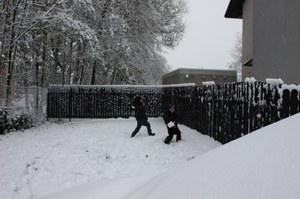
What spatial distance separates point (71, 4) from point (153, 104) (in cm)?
681

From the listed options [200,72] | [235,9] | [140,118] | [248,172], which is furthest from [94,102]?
[248,172]

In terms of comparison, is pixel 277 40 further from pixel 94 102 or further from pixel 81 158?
pixel 94 102

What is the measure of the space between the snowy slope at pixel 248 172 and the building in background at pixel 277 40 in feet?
31.4

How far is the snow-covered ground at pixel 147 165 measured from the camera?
5.62 feet

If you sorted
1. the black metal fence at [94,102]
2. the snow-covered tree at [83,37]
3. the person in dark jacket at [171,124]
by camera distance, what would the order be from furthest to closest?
the black metal fence at [94,102]
the snow-covered tree at [83,37]
the person in dark jacket at [171,124]

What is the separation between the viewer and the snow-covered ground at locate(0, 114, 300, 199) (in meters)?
1.71

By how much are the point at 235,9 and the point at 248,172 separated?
2171cm

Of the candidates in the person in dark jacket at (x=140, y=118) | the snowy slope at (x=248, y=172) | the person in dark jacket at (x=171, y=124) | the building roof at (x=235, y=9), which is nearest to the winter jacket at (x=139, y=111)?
the person in dark jacket at (x=140, y=118)

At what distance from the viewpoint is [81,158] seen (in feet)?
29.6

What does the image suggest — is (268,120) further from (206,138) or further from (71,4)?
(71,4)

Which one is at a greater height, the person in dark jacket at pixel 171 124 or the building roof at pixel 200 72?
the building roof at pixel 200 72

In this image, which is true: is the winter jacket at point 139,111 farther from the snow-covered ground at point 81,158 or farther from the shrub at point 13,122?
the shrub at point 13,122

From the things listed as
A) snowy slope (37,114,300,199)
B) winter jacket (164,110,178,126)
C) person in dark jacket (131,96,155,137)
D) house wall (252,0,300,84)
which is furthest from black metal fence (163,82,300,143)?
snowy slope (37,114,300,199)

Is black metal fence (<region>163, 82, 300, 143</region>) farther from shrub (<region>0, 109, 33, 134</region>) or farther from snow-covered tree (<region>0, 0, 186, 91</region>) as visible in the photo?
shrub (<region>0, 109, 33, 134</region>)
